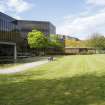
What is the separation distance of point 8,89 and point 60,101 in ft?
13.4

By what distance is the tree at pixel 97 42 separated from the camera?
119m

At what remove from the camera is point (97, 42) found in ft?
394

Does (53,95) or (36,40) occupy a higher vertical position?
(36,40)

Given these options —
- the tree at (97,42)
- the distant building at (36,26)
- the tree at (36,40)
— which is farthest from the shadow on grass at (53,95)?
the tree at (97,42)

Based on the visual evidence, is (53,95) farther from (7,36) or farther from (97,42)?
(97,42)

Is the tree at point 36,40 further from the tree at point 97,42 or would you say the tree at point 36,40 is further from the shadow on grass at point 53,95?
the shadow on grass at point 53,95

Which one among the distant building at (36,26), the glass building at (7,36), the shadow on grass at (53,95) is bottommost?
the shadow on grass at (53,95)

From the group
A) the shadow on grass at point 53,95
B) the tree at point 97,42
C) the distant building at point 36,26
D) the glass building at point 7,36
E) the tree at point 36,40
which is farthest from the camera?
the tree at point 97,42

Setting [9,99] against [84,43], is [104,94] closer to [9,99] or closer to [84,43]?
[9,99]

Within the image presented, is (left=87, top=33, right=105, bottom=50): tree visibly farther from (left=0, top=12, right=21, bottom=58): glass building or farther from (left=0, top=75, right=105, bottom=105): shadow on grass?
(left=0, top=75, right=105, bottom=105): shadow on grass

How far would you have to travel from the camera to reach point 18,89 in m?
13.9

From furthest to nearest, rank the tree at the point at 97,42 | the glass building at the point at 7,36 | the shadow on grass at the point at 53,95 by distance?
1. the tree at the point at 97,42
2. the glass building at the point at 7,36
3. the shadow on grass at the point at 53,95

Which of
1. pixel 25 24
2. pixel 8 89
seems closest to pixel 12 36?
pixel 8 89

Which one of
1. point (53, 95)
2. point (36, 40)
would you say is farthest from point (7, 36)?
point (53, 95)
